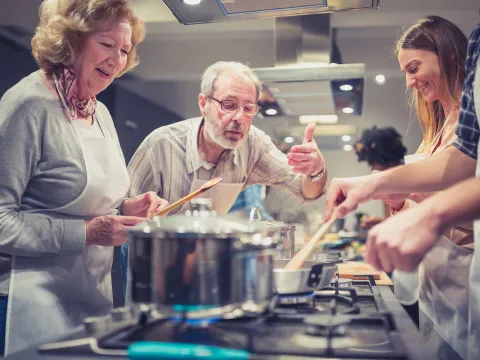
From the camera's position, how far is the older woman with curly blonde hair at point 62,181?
1243mm

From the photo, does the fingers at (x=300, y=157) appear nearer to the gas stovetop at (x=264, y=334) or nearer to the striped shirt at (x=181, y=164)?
the striped shirt at (x=181, y=164)

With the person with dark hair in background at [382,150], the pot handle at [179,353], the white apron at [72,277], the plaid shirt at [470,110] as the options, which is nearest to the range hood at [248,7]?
the white apron at [72,277]

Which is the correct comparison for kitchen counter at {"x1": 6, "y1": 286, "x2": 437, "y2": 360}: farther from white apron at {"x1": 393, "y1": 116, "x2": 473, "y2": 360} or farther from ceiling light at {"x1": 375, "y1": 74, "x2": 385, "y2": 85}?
ceiling light at {"x1": 375, "y1": 74, "x2": 385, "y2": 85}

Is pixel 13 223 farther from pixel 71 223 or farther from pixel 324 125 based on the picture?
pixel 324 125

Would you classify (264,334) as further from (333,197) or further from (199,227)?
(333,197)

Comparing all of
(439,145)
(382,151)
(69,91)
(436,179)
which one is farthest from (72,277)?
(382,151)

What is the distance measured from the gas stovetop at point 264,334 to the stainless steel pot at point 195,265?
0.04m

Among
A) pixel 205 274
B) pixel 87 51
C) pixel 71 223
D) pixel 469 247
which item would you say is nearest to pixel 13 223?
pixel 71 223

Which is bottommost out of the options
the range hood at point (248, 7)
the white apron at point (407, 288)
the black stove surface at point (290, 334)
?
the white apron at point (407, 288)

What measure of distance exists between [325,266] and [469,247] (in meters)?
0.61

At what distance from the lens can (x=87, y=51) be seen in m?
1.41

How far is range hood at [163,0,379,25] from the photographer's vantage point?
1633 millimetres

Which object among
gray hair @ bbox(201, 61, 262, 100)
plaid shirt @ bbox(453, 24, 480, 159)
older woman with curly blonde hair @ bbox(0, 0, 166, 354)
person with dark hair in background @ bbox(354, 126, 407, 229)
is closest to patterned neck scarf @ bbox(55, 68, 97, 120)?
older woman with curly blonde hair @ bbox(0, 0, 166, 354)

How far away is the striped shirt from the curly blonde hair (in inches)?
20.9
